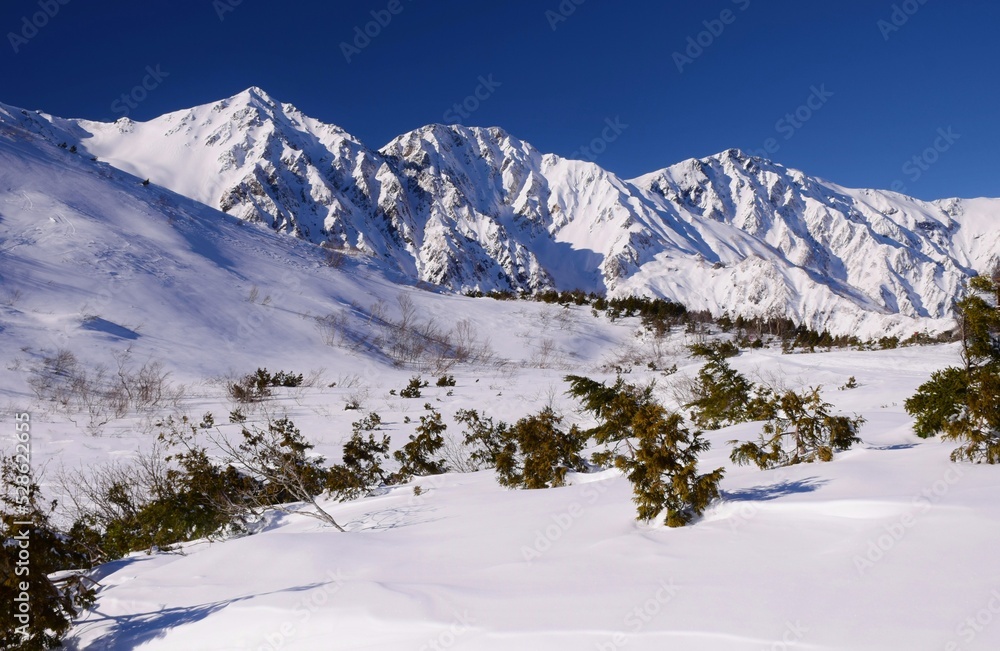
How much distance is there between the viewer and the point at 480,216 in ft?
496

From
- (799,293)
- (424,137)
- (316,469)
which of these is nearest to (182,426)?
(316,469)

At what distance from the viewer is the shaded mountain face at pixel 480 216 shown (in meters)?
115

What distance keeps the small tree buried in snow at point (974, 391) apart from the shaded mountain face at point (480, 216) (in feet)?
268

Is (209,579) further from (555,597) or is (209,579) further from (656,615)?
(656,615)

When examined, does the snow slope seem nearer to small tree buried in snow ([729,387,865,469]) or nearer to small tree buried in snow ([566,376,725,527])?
small tree buried in snow ([566,376,725,527])

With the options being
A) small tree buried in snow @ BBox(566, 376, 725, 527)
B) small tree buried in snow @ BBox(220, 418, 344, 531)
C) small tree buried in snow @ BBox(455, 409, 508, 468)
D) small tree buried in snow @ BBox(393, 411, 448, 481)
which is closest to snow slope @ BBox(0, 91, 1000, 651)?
small tree buried in snow @ BBox(566, 376, 725, 527)

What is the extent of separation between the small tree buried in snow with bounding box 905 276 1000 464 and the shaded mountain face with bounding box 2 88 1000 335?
81582 millimetres

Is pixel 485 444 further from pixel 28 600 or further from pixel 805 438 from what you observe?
pixel 28 600

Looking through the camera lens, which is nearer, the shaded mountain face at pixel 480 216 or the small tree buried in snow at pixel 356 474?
the small tree buried in snow at pixel 356 474

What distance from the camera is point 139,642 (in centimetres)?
A: 363

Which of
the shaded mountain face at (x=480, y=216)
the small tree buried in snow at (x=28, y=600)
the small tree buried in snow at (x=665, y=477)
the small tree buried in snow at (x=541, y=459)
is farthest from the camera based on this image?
the shaded mountain face at (x=480, y=216)

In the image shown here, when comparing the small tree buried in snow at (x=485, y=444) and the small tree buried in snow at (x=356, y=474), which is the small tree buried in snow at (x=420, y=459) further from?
the small tree buried in snow at (x=485, y=444)

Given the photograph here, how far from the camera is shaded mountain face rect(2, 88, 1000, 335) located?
376 ft

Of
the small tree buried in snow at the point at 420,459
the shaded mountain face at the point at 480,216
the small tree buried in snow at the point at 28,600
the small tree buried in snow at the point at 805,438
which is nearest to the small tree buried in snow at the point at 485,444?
the small tree buried in snow at the point at 420,459
